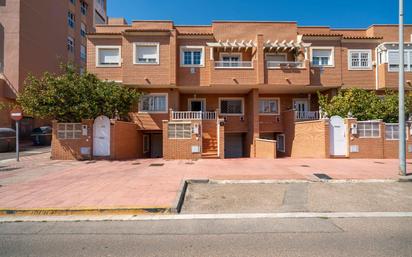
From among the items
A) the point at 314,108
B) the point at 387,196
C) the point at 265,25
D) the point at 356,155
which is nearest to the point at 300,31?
the point at 265,25

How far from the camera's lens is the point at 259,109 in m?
20.5

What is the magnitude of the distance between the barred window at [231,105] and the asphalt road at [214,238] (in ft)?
51.8

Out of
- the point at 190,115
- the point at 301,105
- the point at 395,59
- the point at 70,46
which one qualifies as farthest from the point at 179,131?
the point at 70,46

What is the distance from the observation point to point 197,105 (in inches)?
829

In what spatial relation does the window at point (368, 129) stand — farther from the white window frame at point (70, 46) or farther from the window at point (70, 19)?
the window at point (70, 19)

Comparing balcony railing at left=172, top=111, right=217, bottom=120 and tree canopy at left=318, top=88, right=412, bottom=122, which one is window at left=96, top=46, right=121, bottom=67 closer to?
balcony railing at left=172, top=111, right=217, bottom=120

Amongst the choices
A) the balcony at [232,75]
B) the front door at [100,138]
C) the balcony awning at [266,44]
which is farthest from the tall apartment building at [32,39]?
the balcony awning at [266,44]

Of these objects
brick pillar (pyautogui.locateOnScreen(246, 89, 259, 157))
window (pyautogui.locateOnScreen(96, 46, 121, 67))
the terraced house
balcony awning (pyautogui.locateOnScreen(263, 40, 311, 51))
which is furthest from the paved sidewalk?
balcony awning (pyautogui.locateOnScreen(263, 40, 311, 51))

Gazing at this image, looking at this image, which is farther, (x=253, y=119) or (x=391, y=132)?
(x=253, y=119)

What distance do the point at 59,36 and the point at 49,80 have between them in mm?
20991

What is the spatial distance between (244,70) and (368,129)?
8.75 meters

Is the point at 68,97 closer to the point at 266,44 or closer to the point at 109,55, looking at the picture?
the point at 109,55

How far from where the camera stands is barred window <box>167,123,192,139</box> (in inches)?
585

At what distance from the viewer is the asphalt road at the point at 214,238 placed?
3.92 m
